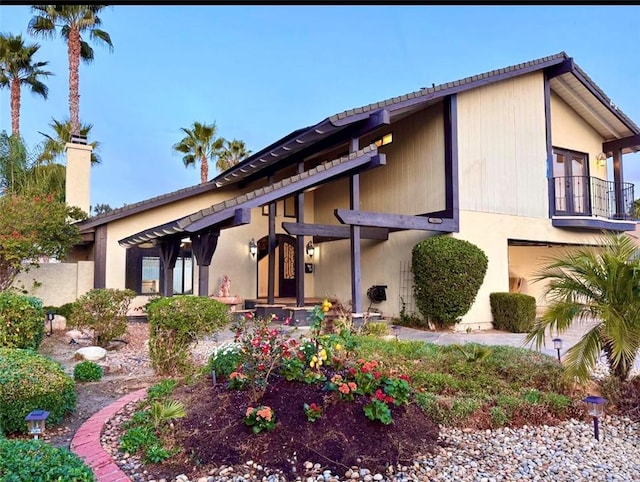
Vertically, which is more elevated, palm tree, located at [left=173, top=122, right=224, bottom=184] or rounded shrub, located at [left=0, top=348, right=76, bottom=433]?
palm tree, located at [left=173, top=122, right=224, bottom=184]

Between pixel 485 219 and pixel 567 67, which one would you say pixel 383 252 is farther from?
pixel 567 67

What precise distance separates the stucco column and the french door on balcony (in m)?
13.8

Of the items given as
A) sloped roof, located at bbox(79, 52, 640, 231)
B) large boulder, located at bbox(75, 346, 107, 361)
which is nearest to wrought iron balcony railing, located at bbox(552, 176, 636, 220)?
sloped roof, located at bbox(79, 52, 640, 231)

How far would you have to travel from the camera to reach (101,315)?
26.7 ft

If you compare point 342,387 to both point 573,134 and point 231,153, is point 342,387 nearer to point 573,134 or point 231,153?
point 573,134

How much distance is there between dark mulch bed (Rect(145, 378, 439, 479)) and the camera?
Result: 10.6 ft

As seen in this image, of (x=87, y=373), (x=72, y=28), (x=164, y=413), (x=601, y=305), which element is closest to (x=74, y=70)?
(x=72, y=28)

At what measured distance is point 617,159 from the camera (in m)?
14.8

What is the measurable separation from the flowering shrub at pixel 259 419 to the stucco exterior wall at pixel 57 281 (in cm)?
1015

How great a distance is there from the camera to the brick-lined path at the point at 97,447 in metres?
3.05

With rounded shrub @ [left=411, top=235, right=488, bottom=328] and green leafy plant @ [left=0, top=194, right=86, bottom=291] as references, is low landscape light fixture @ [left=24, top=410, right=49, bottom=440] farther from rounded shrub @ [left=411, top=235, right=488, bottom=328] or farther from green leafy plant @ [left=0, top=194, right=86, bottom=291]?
rounded shrub @ [left=411, top=235, right=488, bottom=328]

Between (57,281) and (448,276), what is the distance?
10.0 m

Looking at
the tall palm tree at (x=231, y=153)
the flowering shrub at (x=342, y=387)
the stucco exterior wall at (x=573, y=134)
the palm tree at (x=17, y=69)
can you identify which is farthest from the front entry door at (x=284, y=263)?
the tall palm tree at (x=231, y=153)

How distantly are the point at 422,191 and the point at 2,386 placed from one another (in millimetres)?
10476
